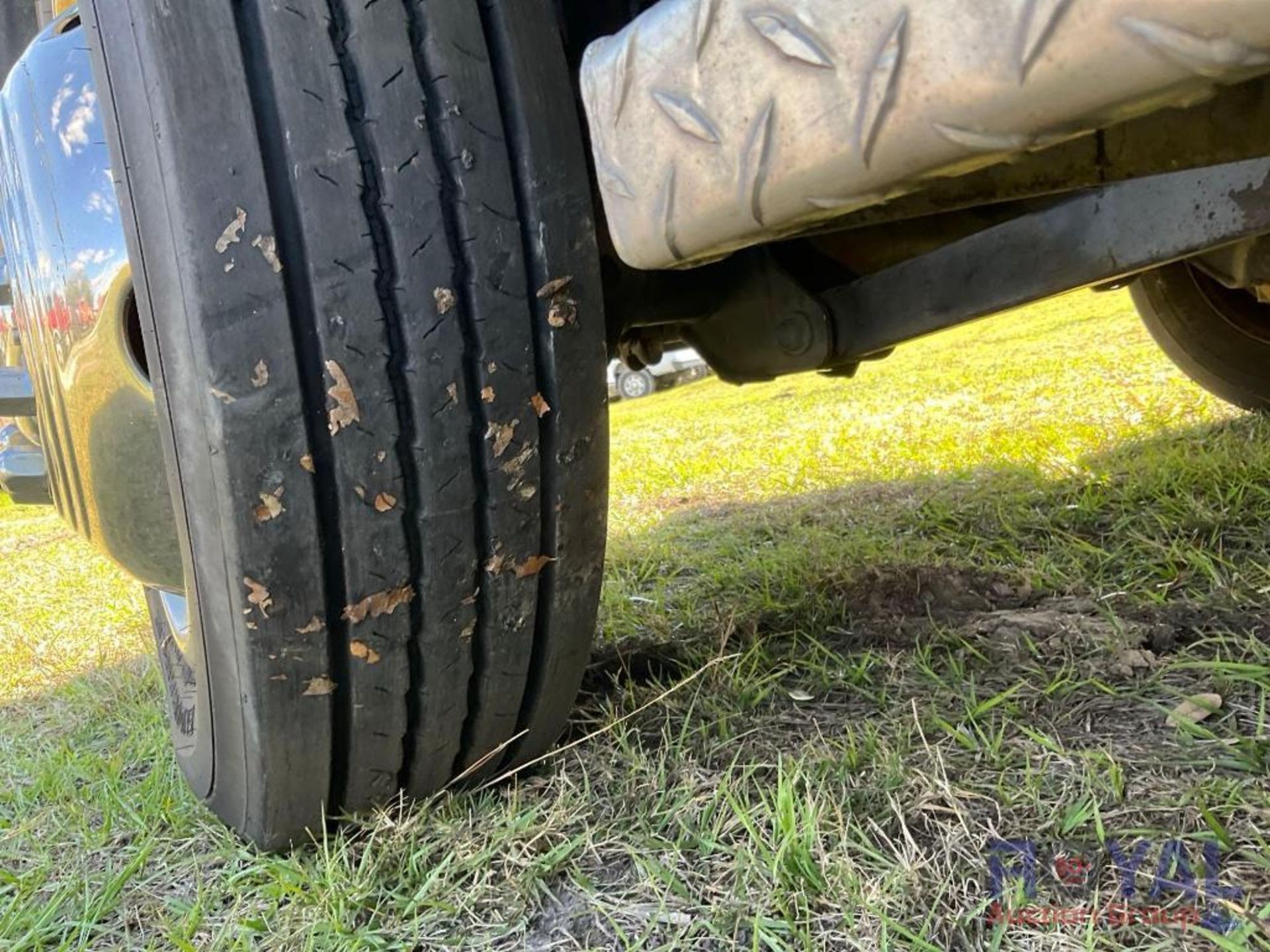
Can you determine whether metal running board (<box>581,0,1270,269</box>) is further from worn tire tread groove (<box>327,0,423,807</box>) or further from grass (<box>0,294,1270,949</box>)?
grass (<box>0,294,1270,949</box>)

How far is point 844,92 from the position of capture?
2.03 ft

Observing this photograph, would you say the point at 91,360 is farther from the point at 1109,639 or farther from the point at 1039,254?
the point at 1109,639

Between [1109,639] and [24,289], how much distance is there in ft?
4.58

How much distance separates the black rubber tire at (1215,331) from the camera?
2256mm

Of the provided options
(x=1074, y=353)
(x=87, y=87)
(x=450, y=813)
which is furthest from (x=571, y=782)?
(x=1074, y=353)

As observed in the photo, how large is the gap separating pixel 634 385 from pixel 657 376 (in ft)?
1.43

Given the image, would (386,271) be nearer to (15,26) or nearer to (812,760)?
(812,760)

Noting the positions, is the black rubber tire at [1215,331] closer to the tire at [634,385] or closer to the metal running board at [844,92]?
the metal running board at [844,92]

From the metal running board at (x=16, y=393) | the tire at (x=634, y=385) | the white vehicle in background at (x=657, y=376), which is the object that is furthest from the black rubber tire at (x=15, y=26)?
the tire at (x=634, y=385)

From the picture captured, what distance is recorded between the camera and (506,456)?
920 mm

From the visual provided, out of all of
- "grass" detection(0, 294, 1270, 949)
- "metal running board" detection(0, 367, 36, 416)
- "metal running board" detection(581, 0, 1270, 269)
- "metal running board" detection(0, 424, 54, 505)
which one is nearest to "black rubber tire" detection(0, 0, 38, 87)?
"metal running board" detection(0, 424, 54, 505)

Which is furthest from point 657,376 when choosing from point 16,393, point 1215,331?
point 16,393

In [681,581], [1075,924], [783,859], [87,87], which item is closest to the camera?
[1075,924]

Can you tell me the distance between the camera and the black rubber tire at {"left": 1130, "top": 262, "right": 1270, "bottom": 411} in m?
2.26
